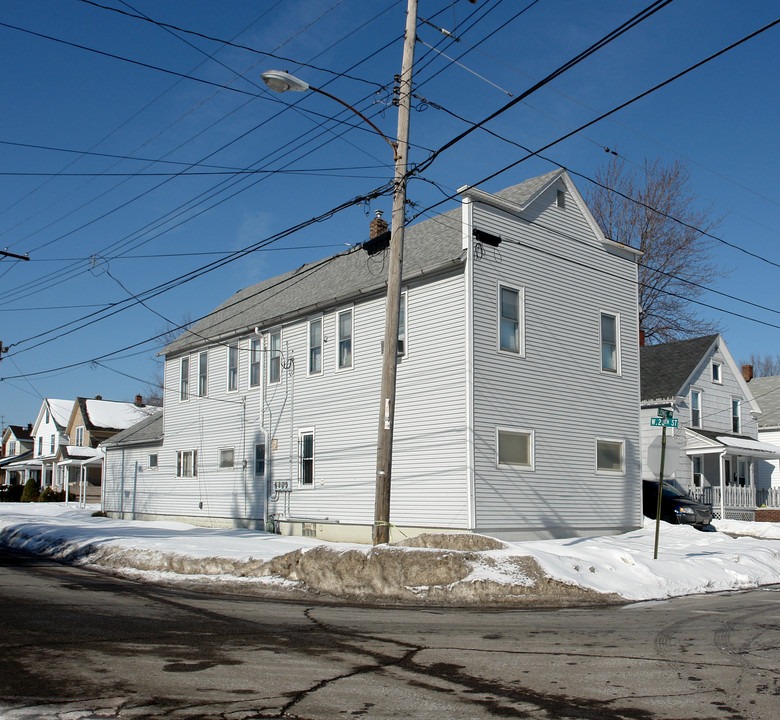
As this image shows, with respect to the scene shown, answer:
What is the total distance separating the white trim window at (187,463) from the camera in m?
30.3

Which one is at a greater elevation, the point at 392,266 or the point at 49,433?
the point at 392,266

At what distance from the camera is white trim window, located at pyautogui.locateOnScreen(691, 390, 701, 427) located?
33.6 meters

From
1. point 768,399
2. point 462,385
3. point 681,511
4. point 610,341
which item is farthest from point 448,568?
point 768,399

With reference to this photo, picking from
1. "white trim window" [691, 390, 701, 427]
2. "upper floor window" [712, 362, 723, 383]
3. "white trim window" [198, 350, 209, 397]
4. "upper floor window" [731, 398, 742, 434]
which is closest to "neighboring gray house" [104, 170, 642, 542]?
"white trim window" [198, 350, 209, 397]

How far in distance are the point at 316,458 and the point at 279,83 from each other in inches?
494

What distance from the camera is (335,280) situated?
25688mm

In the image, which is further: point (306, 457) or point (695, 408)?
point (695, 408)

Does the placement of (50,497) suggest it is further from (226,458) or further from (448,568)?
(448,568)

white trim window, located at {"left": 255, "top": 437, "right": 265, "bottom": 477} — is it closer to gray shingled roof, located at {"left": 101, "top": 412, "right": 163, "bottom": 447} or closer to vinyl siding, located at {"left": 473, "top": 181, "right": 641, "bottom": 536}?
gray shingled roof, located at {"left": 101, "top": 412, "right": 163, "bottom": 447}

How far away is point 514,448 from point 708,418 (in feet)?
58.1

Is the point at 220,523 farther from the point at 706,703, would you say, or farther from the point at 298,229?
the point at 706,703

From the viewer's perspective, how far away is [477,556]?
13461 mm

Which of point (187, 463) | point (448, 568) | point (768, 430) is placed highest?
point (768, 430)

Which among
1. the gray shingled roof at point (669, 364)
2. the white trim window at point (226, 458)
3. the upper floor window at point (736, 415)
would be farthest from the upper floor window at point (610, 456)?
Result: the upper floor window at point (736, 415)
